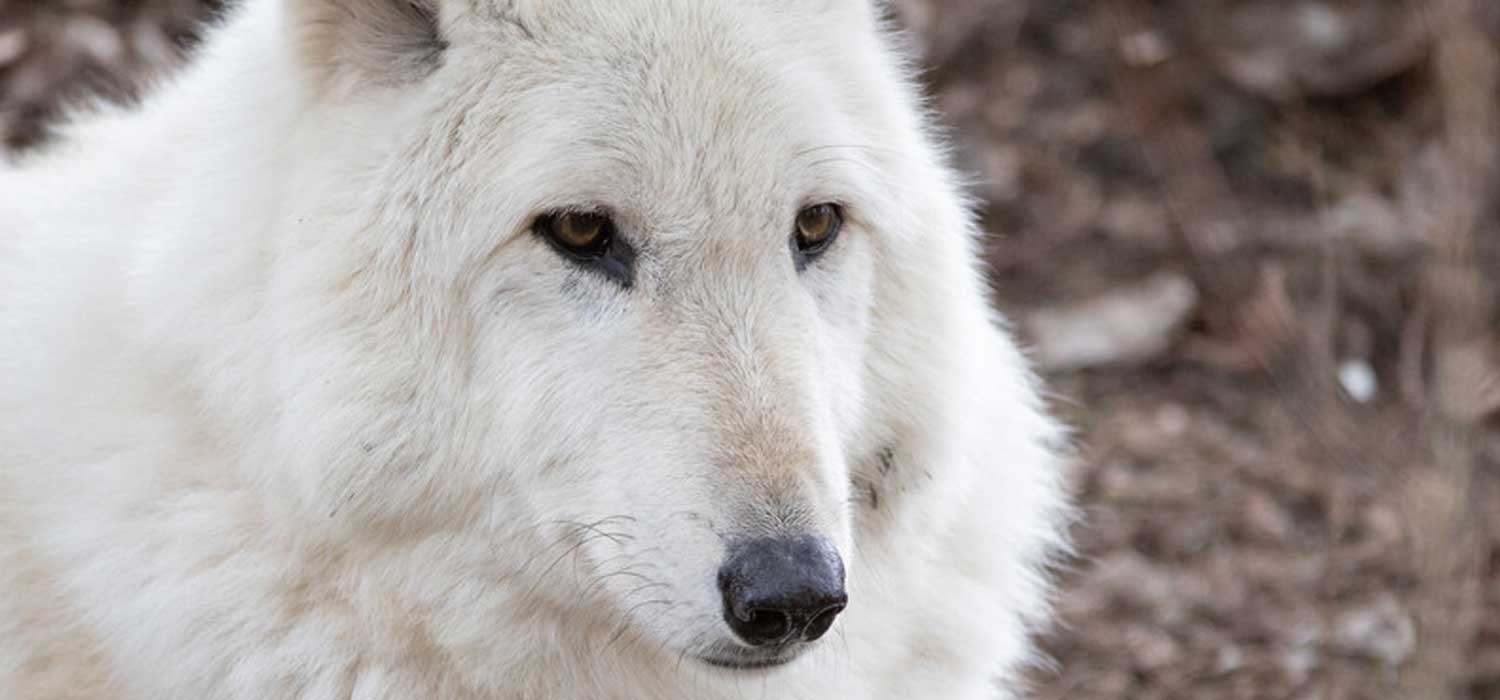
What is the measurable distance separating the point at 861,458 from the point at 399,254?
3.09ft

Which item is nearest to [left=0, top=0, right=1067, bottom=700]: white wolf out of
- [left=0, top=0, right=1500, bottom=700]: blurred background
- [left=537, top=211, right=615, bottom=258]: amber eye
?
[left=537, top=211, right=615, bottom=258]: amber eye

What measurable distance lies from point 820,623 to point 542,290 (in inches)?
30.0

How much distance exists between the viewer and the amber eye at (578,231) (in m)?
3.25

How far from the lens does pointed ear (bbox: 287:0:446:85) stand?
3.31 meters

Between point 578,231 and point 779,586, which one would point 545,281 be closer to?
point 578,231

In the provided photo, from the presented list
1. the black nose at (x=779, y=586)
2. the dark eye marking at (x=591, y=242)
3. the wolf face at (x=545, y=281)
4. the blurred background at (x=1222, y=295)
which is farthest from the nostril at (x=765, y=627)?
the blurred background at (x=1222, y=295)

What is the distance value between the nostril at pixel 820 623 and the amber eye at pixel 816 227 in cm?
72

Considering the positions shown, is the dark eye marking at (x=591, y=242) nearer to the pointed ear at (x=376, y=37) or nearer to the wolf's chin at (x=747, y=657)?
the pointed ear at (x=376, y=37)

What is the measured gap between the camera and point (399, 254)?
3.27 m

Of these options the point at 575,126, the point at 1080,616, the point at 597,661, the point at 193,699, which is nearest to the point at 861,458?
the point at 597,661

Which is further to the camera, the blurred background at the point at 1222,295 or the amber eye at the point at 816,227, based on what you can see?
the blurred background at the point at 1222,295

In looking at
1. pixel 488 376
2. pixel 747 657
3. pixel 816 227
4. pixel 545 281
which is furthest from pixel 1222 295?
pixel 488 376

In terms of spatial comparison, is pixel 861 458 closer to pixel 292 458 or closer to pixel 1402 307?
pixel 292 458

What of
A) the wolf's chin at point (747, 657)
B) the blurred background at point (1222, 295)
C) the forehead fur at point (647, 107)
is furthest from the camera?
the blurred background at point (1222, 295)
